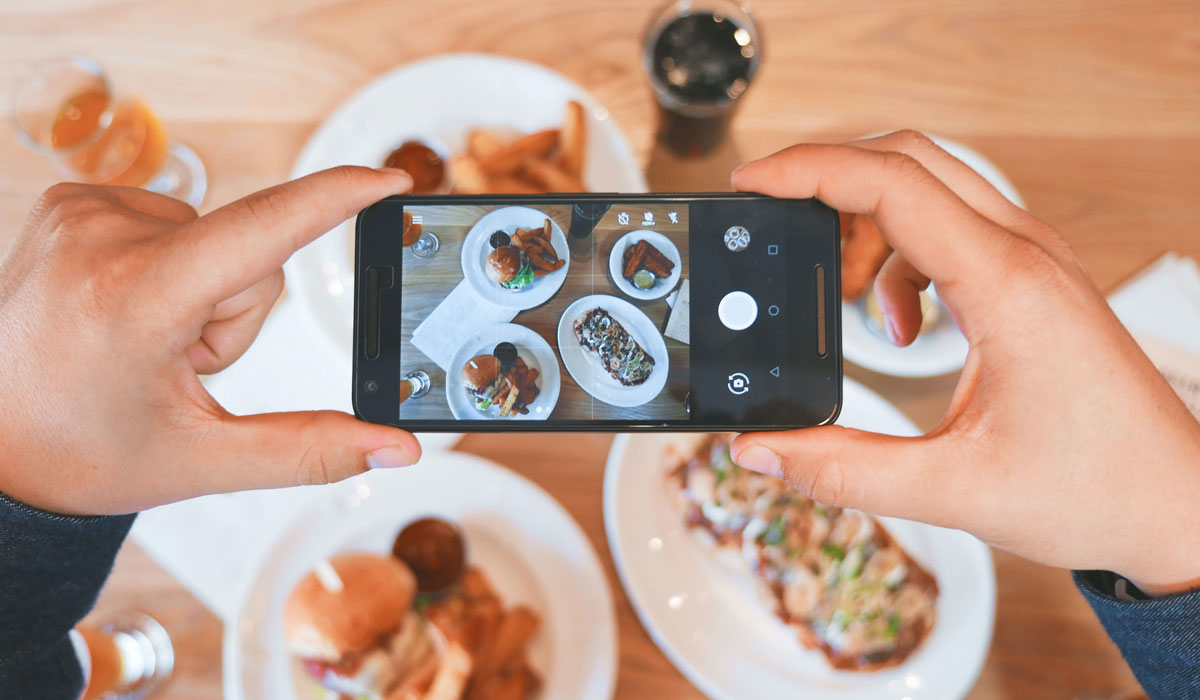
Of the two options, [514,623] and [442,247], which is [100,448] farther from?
[514,623]

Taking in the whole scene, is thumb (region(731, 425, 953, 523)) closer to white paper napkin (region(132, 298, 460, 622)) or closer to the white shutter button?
the white shutter button

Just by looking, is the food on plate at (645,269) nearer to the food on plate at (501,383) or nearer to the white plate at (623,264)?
the white plate at (623,264)

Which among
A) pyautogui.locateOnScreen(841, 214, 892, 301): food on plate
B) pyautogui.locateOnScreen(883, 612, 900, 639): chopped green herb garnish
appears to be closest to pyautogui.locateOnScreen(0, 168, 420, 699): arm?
pyautogui.locateOnScreen(841, 214, 892, 301): food on plate

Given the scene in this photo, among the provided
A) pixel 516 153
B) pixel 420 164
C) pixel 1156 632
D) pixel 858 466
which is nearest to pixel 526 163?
pixel 516 153

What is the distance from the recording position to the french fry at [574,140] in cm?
97

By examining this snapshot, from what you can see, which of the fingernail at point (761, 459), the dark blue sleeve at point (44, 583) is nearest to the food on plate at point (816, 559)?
the fingernail at point (761, 459)

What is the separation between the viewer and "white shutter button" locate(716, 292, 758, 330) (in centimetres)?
68

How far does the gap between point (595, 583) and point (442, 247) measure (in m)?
0.50

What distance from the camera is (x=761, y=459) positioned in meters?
0.66

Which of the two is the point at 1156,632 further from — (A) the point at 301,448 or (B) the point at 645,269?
(A) the point at 301,448

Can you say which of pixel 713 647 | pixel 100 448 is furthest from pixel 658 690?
pixel 100 448

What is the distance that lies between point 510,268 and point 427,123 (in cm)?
47

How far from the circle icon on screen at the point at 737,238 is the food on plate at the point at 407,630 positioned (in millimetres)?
563

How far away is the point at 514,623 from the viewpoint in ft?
3.25
